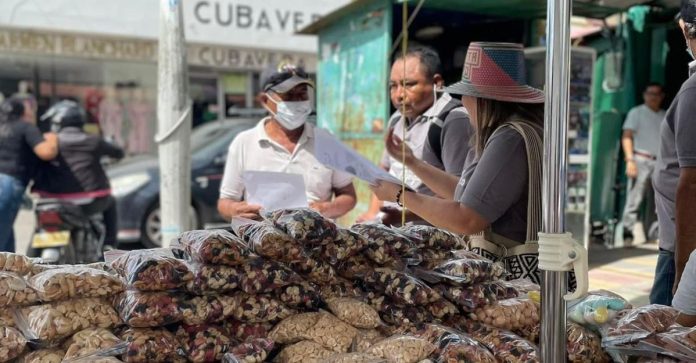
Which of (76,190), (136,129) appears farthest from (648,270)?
(136,129)

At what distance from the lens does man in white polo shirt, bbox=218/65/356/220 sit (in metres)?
3.47

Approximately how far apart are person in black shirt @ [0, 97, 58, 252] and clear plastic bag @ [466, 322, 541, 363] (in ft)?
16.4

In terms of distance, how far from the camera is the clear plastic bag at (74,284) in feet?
5.28

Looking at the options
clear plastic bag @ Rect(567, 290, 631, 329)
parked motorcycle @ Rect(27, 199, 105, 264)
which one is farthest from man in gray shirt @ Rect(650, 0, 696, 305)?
parked motorcycle @ Rect(27, 199, 105, 264)

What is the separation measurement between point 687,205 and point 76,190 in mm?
5501

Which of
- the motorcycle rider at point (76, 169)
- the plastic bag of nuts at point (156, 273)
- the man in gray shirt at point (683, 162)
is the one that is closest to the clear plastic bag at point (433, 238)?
the plastic bag of nuts at point (156, 273)

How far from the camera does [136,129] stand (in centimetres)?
1338

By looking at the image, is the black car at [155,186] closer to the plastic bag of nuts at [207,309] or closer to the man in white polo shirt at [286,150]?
the man in white polo shirt at [286,150]

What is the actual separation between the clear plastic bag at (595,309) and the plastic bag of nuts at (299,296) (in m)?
0.74

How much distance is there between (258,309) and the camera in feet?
5.65

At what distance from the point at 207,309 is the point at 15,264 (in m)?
0.53

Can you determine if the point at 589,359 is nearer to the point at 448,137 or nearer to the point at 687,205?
the point at 687,205

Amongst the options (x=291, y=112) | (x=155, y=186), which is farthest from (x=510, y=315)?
(x=155, y=186)

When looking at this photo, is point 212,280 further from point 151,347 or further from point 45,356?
point 45,356
